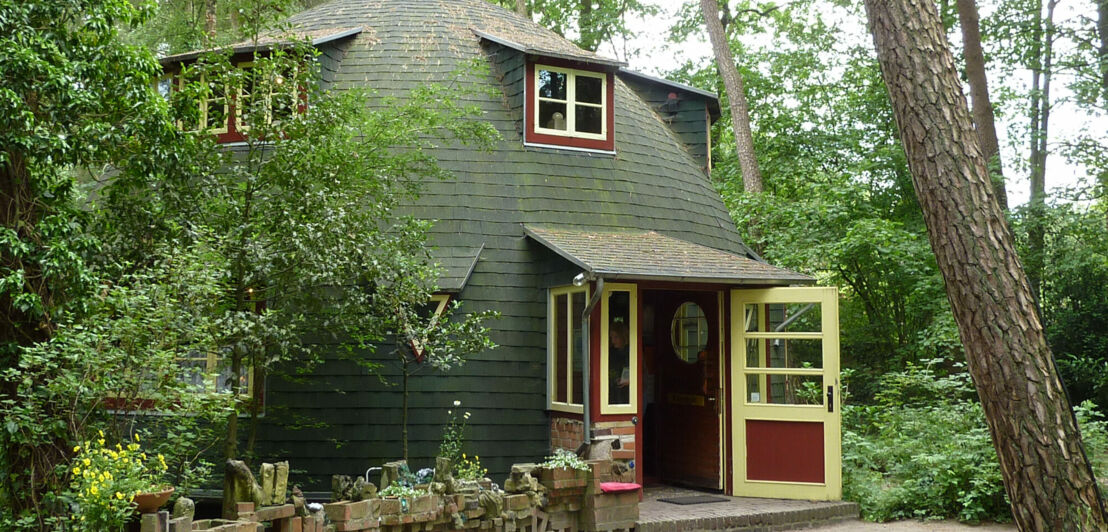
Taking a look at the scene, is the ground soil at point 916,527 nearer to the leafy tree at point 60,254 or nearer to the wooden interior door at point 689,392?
the wooden interior door at point 689,392

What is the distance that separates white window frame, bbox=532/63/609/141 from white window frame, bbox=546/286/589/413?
215 centimetres

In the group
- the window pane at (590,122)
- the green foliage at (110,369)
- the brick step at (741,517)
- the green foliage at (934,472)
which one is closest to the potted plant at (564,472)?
the brick step at (741,517)

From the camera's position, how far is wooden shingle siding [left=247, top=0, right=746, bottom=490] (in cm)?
1017

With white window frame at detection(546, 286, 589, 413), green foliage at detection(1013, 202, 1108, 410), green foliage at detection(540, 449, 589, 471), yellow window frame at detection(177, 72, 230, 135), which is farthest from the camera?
green foliage at detection(1013, 202, 1108, 410)

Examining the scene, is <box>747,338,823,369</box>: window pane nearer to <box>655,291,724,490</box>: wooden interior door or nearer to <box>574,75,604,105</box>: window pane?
<box>655,291,724,490</box>: wooden interior door

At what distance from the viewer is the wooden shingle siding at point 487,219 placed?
10.2 metres

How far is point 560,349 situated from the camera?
10508mm

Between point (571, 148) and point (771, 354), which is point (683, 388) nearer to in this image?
point (771, 354)

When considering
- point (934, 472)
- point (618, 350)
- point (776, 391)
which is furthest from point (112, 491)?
point (934, 472)

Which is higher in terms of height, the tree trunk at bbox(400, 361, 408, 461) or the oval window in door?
the oval window in door

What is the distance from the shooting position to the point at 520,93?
1159cm

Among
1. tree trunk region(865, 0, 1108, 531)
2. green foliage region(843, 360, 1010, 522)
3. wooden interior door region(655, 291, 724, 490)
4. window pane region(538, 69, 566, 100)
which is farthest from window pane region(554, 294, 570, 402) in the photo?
tree trunk region(865, 0, 1108, 531)

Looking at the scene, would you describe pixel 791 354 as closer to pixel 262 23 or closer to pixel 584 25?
pixel 262 23

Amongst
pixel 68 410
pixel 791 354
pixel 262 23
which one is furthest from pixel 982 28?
pixel 68 410
